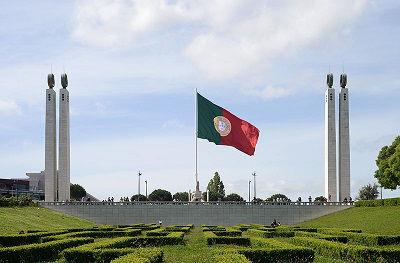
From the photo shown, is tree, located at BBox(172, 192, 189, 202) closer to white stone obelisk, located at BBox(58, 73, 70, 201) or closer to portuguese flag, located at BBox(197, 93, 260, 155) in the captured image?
white stone obelisk, located at BBox(58, 73, 70, 201)

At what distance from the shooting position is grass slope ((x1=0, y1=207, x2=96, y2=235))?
39.1 meters

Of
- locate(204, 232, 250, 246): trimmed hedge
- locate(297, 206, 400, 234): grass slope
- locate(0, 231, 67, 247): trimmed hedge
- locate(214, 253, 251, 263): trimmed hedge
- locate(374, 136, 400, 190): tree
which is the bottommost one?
locate(297, 206, 400, 234): grass slope

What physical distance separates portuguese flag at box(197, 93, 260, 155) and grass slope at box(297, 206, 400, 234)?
9.78m

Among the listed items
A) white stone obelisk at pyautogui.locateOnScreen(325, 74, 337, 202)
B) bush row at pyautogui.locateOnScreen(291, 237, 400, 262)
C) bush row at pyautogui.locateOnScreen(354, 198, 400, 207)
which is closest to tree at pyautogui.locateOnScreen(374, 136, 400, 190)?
bush row at pyautogui.locateOnScreen(354, 198, 400, 207)

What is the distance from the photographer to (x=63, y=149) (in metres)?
69.9

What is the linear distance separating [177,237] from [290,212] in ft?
120

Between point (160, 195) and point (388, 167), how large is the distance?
48.4 metres

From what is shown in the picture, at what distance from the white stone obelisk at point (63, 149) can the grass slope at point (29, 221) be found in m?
9.78

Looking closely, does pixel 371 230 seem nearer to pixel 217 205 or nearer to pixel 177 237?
pixel 177 237

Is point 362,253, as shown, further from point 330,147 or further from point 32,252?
point 330,147

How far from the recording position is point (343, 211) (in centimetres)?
6209

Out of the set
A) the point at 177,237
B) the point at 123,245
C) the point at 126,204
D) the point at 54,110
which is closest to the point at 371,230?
the point at 177,237

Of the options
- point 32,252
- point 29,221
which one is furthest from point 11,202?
point 32,252

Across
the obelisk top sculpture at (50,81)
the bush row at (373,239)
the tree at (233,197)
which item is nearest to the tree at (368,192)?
the tree at (233,197)
